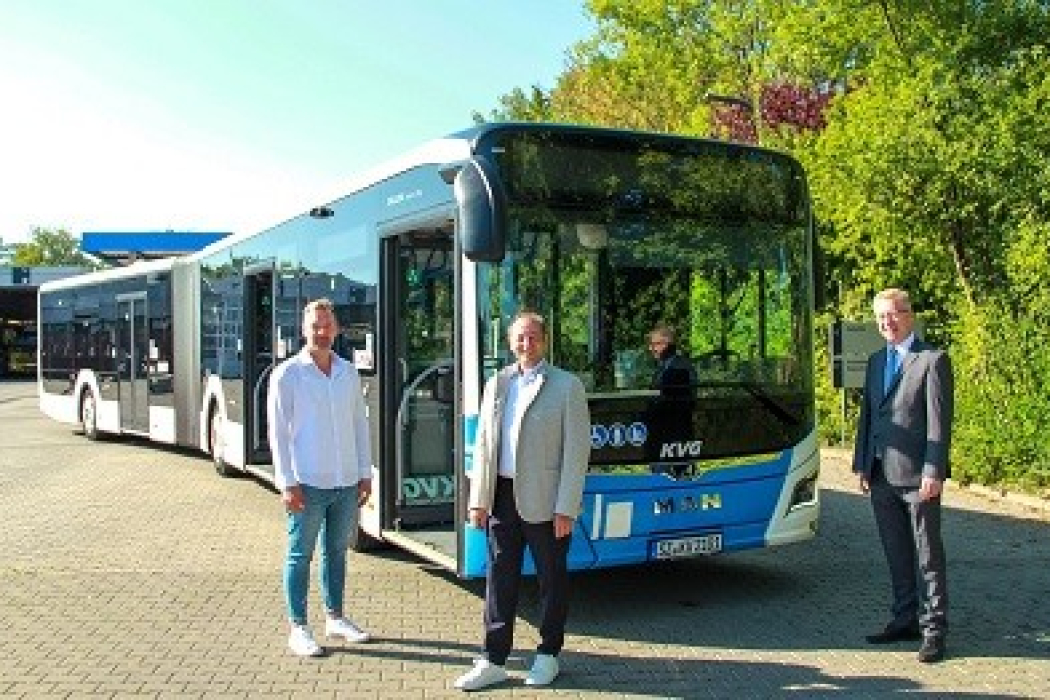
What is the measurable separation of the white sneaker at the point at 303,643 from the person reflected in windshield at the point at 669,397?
2.25 metres

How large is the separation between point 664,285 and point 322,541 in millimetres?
2614

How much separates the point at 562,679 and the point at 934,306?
10807 millimetres

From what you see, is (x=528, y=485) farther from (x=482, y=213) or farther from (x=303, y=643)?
(x=303, y=643)

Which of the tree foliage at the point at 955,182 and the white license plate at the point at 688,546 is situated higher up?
the tree foliage at the point at 955,182

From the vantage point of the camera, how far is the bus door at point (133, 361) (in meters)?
17.5

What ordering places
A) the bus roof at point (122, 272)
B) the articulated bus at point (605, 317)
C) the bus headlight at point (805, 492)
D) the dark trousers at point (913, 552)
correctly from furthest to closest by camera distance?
the bus roof at point (122, 272), the bus headlight at point (805, 492), the articulated bus at point (605, 317), the dark trousers at point (913, 552)

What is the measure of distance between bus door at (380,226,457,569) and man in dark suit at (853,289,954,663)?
9.40 ft

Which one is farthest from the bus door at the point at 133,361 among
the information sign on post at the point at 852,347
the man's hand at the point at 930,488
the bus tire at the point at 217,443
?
the man's hand at the point at 930,488

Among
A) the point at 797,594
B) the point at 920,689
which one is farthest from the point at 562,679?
the point at 797,594

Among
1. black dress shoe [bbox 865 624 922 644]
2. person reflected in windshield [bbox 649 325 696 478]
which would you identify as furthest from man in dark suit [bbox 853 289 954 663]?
person reflected in windshield [bbox 649 325 696 478]

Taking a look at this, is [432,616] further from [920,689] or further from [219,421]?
[219,421]

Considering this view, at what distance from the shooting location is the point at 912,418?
Result: 628cm

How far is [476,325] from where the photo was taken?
665cm

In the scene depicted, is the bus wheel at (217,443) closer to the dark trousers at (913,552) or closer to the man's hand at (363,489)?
the man's hand at (363,489)
